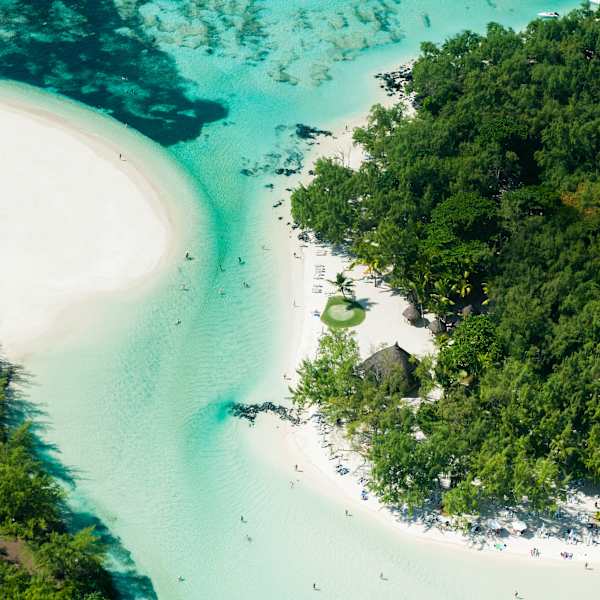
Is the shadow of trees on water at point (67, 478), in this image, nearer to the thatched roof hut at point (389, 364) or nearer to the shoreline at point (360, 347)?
the shoreline at point (360, 347)

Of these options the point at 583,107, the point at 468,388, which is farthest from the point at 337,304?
the point at 583,107

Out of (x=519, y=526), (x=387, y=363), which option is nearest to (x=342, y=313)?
(x=387, y=363)

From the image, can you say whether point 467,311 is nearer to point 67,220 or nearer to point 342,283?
point 342,283

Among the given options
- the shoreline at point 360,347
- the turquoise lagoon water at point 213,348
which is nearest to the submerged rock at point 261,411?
the shoreline at point 360,347

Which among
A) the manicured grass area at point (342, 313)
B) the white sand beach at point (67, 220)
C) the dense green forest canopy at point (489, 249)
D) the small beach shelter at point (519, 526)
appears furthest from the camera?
the white sand beach at point (67, 220)

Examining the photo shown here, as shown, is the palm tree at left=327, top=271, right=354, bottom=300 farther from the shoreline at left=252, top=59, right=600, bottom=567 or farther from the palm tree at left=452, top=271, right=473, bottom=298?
the palm tree at left=452, top=271, right=473, bottom=298

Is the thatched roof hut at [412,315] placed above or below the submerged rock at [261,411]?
above

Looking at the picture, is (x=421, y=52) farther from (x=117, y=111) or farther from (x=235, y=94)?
(x=117, y=111)

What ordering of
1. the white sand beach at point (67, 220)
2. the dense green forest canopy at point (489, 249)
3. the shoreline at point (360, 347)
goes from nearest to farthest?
the shoreline at point (360, 347)
the dense green forest canopy at point (489, 249)
the white sand beach at point (67, 220)
